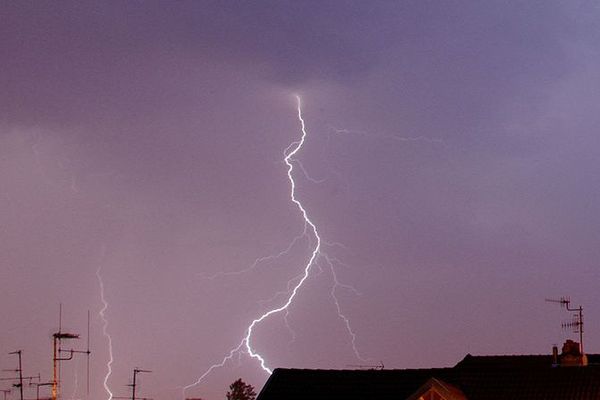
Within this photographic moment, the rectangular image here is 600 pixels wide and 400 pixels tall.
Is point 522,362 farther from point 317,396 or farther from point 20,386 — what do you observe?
point 20,386

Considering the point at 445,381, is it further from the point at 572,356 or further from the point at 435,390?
the point at 572,356

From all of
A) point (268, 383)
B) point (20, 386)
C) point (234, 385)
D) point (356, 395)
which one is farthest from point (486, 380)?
point (234, 385)

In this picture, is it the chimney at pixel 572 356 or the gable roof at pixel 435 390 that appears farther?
the chimney at pixel 572 356

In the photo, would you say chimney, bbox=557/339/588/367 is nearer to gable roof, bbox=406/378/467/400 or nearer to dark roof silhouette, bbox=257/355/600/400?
dark roof silhouette, bbox=257/355/600/400

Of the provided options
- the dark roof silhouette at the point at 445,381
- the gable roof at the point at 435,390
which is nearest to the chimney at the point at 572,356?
the dark roof silhouette at the point at 445,381

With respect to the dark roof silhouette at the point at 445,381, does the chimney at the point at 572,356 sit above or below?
above

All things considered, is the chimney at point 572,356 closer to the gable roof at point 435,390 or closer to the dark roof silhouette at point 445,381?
the dark roof silhouette at point 445,381

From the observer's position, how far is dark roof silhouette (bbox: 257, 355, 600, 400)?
1485 inches

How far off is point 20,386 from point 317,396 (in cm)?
1941

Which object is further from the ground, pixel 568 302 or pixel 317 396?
pixel 568 302

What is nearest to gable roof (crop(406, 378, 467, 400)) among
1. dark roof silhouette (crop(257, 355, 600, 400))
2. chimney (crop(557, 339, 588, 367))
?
dark roof silhouette (crop(257, 355, 600, 400))

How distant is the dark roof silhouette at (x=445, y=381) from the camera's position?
37.7 meters

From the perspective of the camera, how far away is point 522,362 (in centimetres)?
5712

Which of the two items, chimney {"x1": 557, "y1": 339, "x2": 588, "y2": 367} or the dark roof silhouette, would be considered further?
chimney {"x1": 557, "y1": 339, "x2": 588, "y2": 367}
